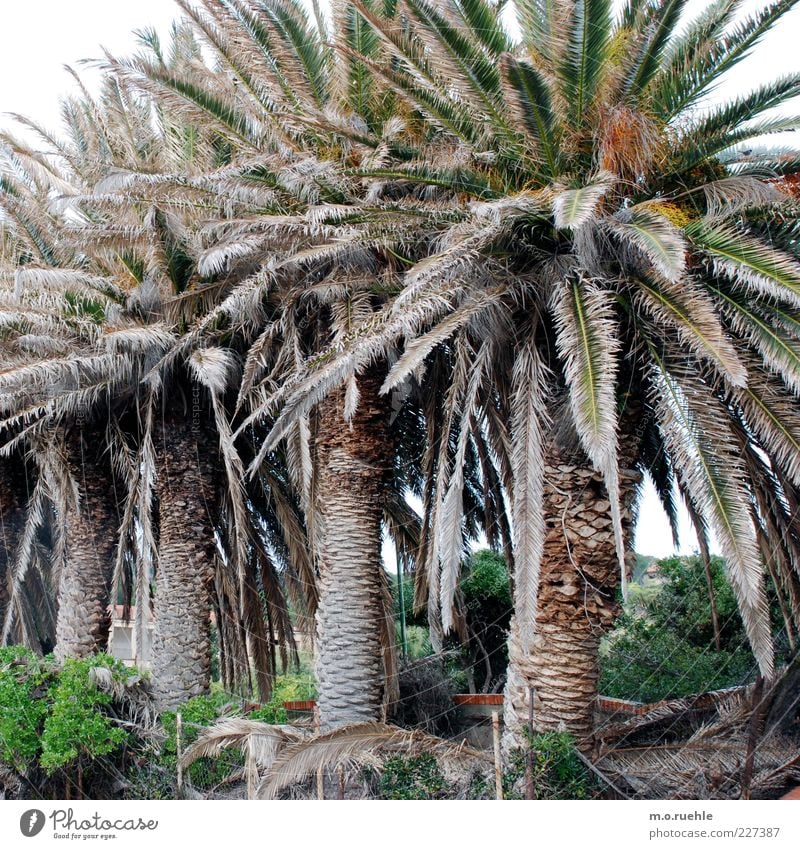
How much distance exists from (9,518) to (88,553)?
1.70 meters

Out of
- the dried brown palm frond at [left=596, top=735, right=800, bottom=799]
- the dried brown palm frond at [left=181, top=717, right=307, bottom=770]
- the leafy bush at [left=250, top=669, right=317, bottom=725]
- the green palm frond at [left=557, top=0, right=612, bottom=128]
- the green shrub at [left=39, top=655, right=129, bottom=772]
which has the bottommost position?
the dried brown palm frond at [left=596, top=735, right=800, bottom=799]

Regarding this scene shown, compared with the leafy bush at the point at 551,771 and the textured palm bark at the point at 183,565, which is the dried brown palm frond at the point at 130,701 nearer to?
the textured palm bark at the point at 183,565

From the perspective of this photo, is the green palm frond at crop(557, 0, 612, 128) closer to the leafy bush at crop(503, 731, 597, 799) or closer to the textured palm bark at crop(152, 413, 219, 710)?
the leafy bush at crop(503, 731, 597, 799)

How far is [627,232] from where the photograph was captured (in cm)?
663

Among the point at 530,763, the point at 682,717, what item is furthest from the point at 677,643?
the point at 530,763

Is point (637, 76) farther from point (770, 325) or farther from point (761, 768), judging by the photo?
point (761, 768)

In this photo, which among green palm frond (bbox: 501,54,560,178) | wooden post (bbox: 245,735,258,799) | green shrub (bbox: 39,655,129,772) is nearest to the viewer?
green palm frond (bbox: 501,54,560,178)

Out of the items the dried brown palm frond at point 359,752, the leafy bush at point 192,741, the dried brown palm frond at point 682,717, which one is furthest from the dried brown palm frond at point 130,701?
the dried brown palm frond at point 682,717

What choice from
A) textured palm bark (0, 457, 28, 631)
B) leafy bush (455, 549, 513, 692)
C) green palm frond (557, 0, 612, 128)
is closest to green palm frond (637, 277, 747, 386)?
green palm frond (557, 0, 612, 128)

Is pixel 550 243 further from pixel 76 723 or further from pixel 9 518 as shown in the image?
pixel 9 518

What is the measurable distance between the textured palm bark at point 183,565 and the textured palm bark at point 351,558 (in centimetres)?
178

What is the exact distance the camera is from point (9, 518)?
469 inches

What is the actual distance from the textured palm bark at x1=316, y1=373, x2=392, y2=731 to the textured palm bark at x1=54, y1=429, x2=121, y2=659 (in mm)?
3394

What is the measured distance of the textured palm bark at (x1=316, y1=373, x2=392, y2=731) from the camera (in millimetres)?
8445
